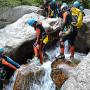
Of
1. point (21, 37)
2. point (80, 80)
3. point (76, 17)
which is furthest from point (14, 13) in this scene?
point (80, 80)

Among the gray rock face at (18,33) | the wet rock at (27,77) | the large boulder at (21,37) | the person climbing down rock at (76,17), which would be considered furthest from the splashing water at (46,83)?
the gray rock face at (18,33)

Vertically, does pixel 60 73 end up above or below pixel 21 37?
above

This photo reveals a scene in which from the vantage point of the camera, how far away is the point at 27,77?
1303cm

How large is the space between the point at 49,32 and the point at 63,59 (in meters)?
3.35

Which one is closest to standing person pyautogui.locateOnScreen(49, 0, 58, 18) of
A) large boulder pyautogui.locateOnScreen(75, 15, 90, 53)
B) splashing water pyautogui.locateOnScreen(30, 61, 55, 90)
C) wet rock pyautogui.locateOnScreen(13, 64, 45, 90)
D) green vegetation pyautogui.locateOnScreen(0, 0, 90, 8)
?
large boulder pyautogui.locateOnScreen(75, 15, 90, 53)

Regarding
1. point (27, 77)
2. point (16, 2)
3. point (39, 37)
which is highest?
point (39, 37)

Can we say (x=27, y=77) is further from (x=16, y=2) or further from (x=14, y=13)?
(x=16, y=2)

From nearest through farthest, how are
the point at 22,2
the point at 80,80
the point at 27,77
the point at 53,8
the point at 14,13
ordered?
the point at 80,80
the point at 27,77
the point at 53,8
the point at 14,13
the point at 22,2

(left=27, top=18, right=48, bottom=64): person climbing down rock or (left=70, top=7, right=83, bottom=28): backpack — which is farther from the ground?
(left=70, top=7, right=83, bottom=28): backpack

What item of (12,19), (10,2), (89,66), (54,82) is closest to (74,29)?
→ (54,82)

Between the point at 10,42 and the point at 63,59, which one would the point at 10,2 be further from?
the point at 63,59

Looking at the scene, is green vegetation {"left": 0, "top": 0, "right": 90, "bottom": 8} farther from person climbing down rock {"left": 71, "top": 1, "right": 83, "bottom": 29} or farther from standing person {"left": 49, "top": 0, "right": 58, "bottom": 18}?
person climbing down rock {"left": 71, "top": 1, "right": 83, "bottom": 29}

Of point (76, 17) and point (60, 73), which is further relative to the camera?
point (76, 17)

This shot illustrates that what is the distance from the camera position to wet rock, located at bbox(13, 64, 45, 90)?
13.0 m
